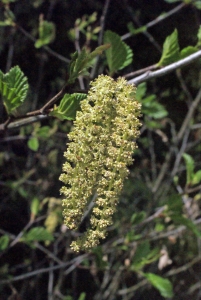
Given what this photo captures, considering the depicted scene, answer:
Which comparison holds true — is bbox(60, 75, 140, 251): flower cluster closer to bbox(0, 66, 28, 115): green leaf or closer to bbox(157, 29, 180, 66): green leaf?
bbox(0, 66, 28, 115): green leaf

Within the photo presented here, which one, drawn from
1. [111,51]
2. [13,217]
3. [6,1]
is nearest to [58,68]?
[13,217]

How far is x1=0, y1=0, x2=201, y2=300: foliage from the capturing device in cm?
140

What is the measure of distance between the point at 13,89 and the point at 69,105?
0.36 feet

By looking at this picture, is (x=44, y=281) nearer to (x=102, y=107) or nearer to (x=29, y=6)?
(x=29, y=6)

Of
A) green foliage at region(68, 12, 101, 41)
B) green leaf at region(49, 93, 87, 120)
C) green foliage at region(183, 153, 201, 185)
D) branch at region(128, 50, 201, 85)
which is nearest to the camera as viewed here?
green leaf at region(49, 93, 87, 120)

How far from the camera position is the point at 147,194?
2.51 m

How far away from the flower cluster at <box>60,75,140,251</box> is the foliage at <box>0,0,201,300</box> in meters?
0.17

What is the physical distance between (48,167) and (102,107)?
233 centimetres

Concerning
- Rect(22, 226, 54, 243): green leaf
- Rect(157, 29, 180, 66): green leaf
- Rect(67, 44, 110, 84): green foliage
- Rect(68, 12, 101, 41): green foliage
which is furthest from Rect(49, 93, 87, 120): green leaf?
Rect(68, 12, 101, 41): green foliage

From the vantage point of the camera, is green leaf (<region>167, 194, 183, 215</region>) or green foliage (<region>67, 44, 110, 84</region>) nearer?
green foliage (<region>67, 44, 110, 84</region>)

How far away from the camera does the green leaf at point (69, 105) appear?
2.16ft

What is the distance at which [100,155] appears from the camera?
540 millimetres

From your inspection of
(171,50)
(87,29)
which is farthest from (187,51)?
(87,29)

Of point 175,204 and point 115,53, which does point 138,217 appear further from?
point 115,53
